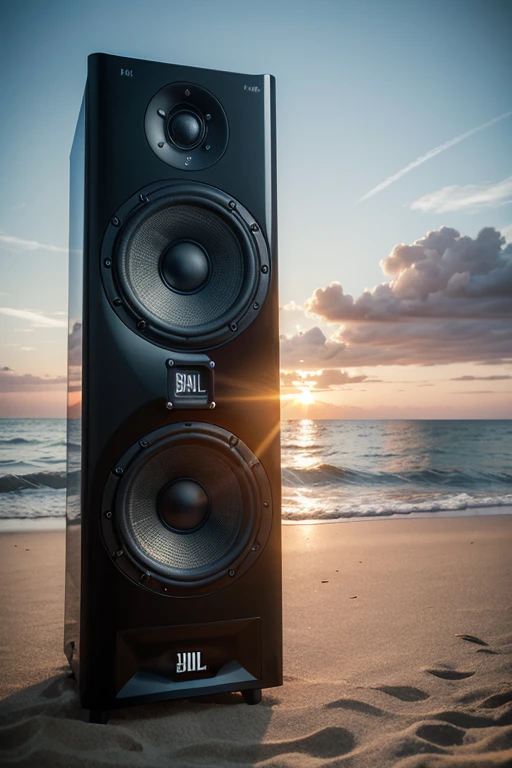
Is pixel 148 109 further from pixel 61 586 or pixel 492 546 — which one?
pixel 492 546

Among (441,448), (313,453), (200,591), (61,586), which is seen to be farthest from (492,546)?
(441,448)

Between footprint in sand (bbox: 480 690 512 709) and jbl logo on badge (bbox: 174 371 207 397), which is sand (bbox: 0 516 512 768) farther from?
jbl logo on badge (bbox: 174 371 207 397)

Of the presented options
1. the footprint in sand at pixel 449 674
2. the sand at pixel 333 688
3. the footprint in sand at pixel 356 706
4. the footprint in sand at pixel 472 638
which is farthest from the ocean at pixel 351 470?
the footprint in sand at pixel 472 638

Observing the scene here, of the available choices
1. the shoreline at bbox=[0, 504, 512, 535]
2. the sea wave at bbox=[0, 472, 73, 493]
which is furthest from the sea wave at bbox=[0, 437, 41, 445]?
the shoreline at bbox=[0, 504, 512, 535]

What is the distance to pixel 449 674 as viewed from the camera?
175 centimetres

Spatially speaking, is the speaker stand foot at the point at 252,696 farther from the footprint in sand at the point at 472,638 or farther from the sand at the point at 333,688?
the footprint in sand at the point at 472,638

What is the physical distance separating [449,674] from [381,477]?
260 inches

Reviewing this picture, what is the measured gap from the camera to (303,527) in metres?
3.85

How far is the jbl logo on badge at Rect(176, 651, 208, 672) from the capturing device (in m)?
1.46

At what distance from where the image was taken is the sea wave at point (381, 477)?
7301 mm

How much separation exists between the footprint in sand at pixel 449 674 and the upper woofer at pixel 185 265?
3.38 feet

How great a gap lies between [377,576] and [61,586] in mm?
1238

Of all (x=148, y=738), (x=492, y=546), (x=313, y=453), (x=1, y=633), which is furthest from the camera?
(x=313, y=453)

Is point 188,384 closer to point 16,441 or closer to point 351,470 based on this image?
point 351,470
